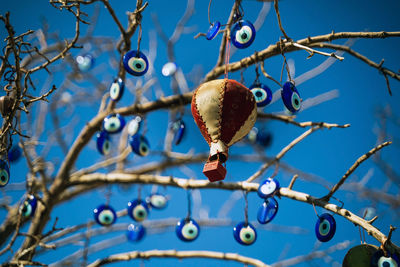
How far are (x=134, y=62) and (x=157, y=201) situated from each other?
1.17m

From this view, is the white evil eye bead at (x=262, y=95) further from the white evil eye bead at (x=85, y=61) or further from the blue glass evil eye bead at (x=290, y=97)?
the white evil eye bead at (x=85, y=61)

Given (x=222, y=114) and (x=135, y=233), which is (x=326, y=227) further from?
(x=135, y=233)

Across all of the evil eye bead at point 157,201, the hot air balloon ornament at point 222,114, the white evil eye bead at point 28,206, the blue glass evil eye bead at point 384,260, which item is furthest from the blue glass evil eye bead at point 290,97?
the white evil eye bead at point 28,206

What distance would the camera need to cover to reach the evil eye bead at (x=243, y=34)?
2164 mm

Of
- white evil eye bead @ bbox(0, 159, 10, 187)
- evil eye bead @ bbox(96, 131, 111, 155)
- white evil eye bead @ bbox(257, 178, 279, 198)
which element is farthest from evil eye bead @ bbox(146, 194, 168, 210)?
white evil eye bead @ bbox(0, 159, 10, 187)

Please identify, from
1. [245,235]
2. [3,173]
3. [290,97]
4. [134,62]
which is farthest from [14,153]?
[290,97]

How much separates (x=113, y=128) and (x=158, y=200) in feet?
2.35

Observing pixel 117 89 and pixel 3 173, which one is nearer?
pixel 3 173

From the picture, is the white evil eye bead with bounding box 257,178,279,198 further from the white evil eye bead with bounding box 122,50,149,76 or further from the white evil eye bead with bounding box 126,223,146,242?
the white evil eye bead with bounding box 126,223,146,242

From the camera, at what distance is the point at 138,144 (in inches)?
112

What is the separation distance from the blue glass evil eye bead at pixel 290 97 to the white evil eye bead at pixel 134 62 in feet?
2.34

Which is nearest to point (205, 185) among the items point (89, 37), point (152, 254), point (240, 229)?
point (240, 229)

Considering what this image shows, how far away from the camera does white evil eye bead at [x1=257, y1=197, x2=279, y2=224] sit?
2.26 metres

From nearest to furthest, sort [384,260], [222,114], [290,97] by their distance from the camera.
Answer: [384,260] < [222,114] < [290,97]
